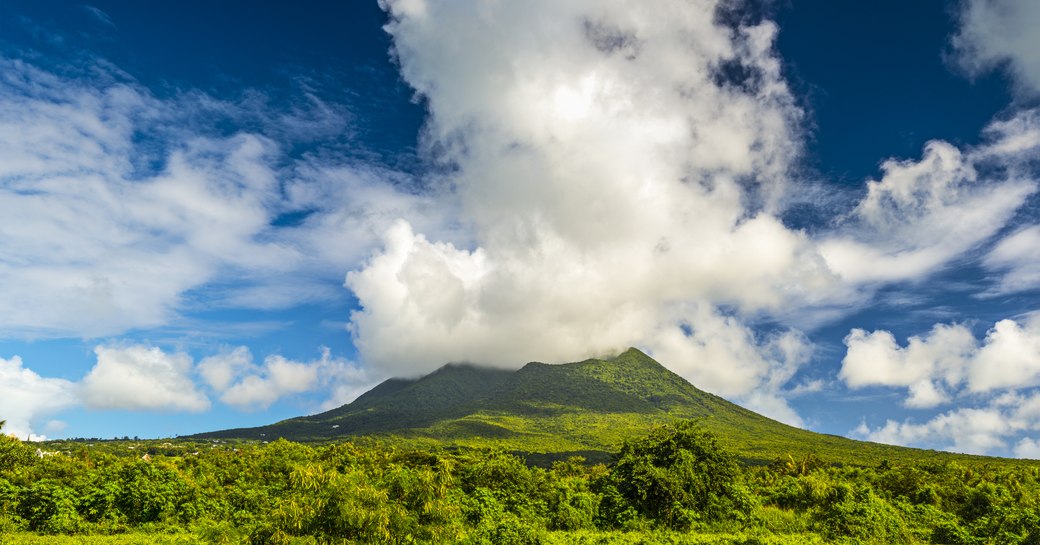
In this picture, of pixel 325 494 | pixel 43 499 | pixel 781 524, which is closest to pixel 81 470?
pixel 43 499

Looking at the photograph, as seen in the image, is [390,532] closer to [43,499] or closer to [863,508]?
[863,508]

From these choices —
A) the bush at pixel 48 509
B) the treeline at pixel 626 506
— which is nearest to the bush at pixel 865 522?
the treeline at pixel 626 506

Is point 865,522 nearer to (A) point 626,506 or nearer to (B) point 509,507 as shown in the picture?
(A) point 626,506

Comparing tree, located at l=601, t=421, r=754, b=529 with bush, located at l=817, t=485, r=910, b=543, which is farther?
tree, located at l=601, t=421, r=754, b=529

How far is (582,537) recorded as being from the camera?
95.6ft

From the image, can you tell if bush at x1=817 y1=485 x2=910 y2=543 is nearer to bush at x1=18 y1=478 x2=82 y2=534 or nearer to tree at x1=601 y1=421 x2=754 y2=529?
tree at x1=601 y1=421 x2=754 y2=529

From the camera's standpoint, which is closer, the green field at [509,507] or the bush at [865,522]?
the green field at [509,507]

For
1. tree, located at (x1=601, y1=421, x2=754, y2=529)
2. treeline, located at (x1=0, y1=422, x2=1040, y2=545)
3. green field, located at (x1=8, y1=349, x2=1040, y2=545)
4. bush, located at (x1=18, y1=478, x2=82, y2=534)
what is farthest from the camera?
tree, located at (x1=601, y1=421, x2=754, y2=529)

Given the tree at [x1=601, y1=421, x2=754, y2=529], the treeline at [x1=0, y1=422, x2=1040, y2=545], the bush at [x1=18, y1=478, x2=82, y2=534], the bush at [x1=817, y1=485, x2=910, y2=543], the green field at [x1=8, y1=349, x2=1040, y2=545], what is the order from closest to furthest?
the green field at [x1=8, y1=349, x2=1040, y2=545], the treeline at [x1=0, y1=422, x2=1040, y2=545], the bush at [x1=817, y1=485, x2=910, y2=543], the bush at [x1=18, y1=478, x2=82, y2=534], the tree at [x1=601, y1=421, x2=754, y2=529]

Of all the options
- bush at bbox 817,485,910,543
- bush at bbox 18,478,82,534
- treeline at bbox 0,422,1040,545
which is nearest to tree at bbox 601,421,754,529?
treeline at bbox 0,422,1040,545

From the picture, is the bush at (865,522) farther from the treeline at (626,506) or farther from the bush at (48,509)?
the bush at (48,509)

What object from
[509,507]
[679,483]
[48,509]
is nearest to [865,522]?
[679,483]

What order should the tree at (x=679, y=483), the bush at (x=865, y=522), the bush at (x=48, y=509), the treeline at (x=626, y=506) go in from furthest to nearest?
the tree at (x=679, y=483)
the bush at (x=48, y=509)
the bush at (x=865, y=522)
the treeline at (x=626, y=506)

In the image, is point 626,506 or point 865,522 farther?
point 626,506
